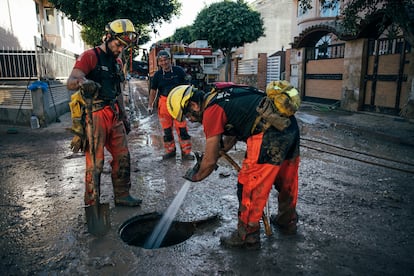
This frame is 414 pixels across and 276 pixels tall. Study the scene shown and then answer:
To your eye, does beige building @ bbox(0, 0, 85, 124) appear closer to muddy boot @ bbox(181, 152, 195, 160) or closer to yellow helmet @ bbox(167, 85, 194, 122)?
muddy boot @ bbox(181, 152, 195, 160)

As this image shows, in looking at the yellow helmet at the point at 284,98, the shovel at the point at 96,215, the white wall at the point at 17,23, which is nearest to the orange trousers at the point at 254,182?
the yellow helmet at the point at 284,98

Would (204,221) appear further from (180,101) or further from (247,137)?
(180,101)

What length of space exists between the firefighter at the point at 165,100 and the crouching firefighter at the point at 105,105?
6.34 ft

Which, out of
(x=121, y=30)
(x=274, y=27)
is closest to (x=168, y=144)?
(x=121, y=30)

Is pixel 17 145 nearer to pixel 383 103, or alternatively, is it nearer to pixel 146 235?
pixel 146 235

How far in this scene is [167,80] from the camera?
576 cm

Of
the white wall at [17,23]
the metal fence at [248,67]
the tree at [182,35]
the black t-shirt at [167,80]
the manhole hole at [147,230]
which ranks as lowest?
the manhole hole at [147,230]

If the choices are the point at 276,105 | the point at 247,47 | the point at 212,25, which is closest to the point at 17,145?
the point at 276,105

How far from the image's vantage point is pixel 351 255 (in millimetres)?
2576

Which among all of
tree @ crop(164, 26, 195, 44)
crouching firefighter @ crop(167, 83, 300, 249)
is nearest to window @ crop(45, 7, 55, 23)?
tree @ crop(164, 26, 195, 44)

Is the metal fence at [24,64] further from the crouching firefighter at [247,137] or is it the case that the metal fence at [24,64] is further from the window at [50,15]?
the window at [50,15]

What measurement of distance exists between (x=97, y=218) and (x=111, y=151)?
2.70 ft

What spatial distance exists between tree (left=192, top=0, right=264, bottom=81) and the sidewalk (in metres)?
10.8

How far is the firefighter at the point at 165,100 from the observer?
217 inches
